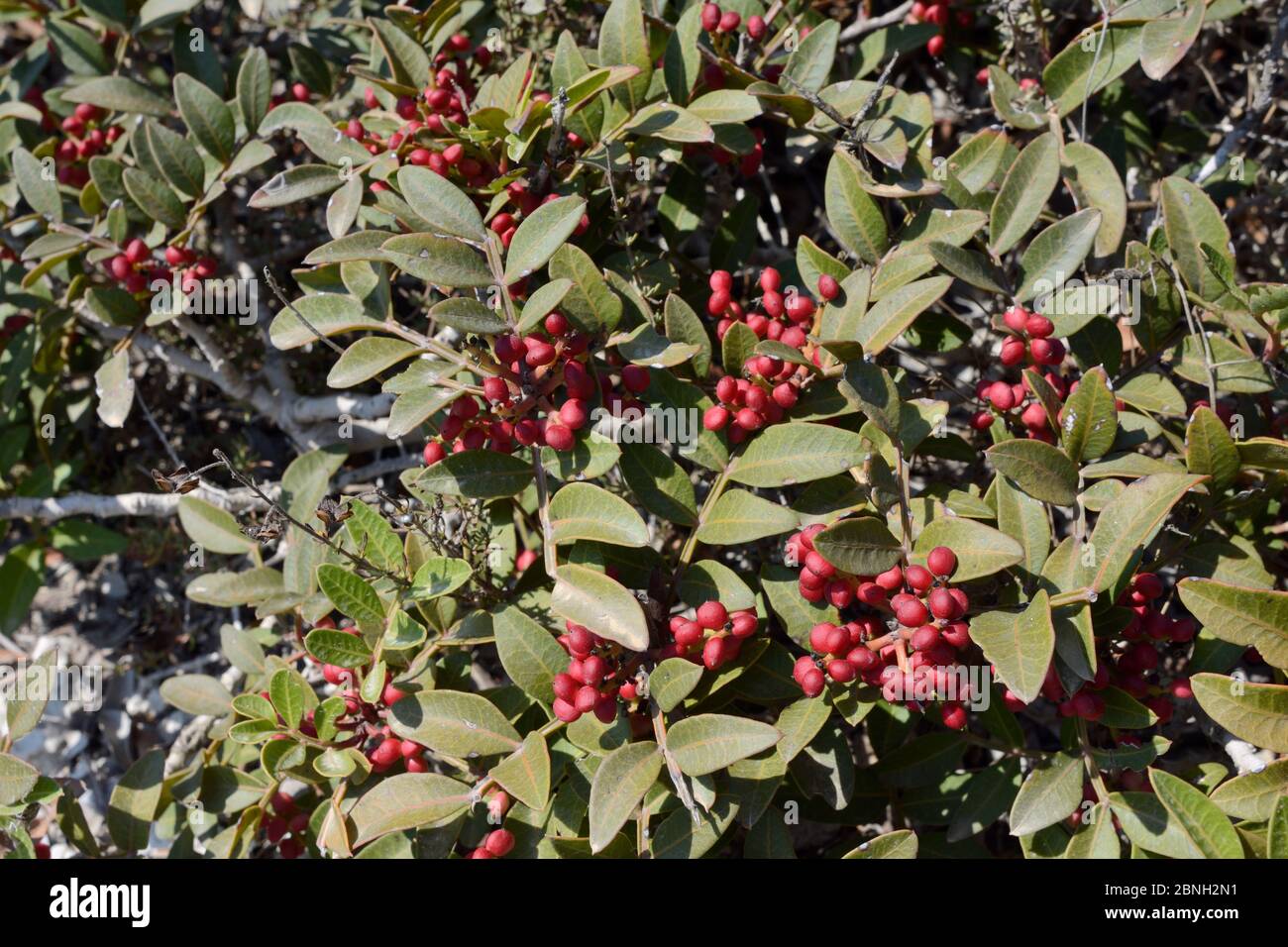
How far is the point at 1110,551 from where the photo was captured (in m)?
1.74

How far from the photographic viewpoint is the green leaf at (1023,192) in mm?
2141

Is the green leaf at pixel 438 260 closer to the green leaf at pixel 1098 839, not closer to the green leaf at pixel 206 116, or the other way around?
the green leaf at pixel 206 116

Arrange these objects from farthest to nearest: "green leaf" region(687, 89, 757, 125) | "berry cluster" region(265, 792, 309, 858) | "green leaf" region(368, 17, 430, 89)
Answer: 1. "green leaf" region(368, 17, 430, 89)
2. "berry cluster" region(265, 792, 309, 858)
3. "green leaf" region(687, 89, 757, 125)

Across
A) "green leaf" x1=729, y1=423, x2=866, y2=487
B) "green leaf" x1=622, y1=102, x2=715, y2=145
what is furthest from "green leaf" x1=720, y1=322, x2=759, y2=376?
"green leaf" x1=622, y1=102, x2=715, y2=145

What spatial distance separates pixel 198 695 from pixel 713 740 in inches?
54.2

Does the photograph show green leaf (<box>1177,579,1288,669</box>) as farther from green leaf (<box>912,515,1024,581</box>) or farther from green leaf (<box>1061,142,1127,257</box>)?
green leaf (<box>1061,142,1127,257</box>)

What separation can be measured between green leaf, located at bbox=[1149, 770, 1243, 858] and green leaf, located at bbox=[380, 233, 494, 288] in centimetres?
151

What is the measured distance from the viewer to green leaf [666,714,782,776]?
175 cm

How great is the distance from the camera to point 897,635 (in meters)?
1.83

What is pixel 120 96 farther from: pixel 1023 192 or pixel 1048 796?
pixel 1048 796

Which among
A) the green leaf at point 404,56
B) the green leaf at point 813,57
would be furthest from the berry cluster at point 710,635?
the green leaf at point 404,56

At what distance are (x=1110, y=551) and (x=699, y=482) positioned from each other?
1.20 meters

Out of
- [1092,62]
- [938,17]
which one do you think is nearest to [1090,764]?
[1092,62]

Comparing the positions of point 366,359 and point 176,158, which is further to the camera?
point 176,158
